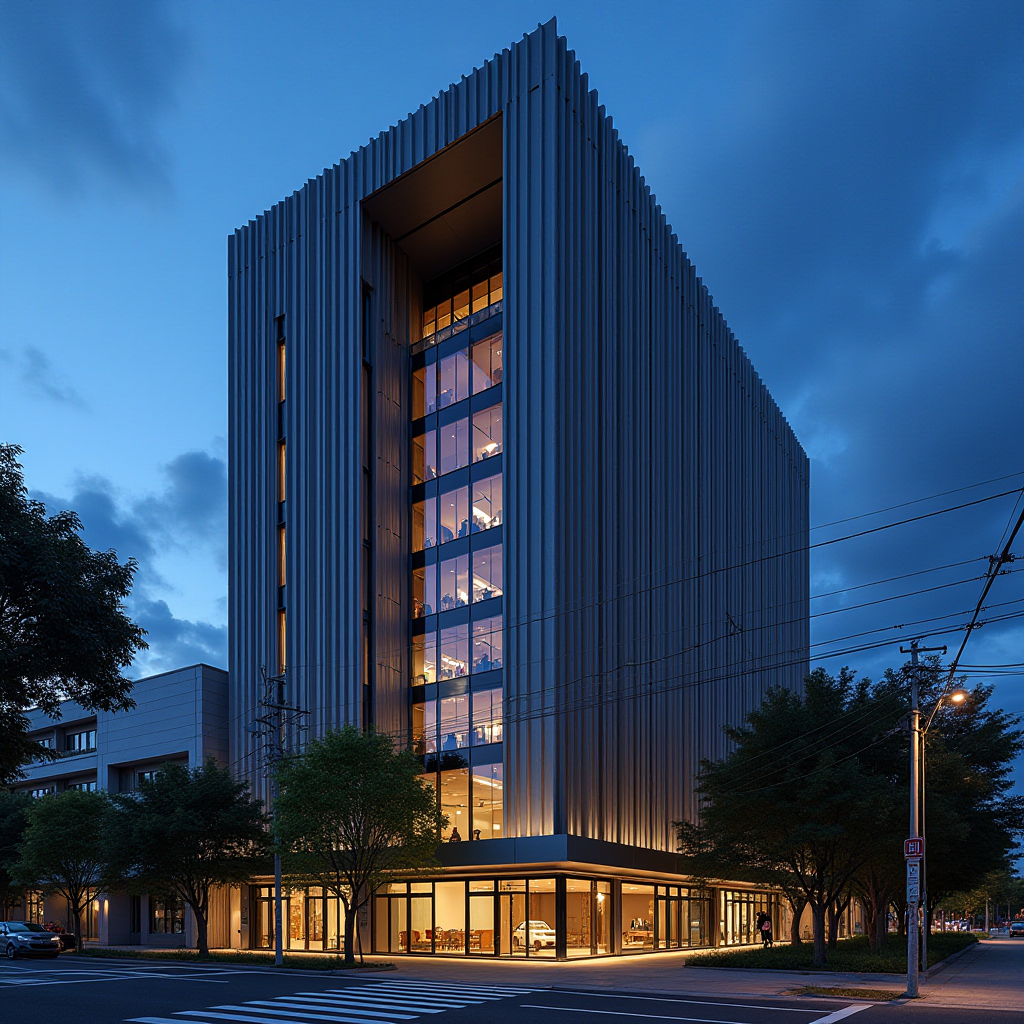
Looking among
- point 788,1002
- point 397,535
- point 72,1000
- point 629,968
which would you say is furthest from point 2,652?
point 397,535

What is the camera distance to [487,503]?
148 feet

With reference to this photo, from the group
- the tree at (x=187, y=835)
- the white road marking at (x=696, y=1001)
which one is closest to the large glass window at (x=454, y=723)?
the tree at (x=187, y=835)

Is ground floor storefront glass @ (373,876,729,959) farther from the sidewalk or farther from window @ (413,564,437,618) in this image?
the sidewalk

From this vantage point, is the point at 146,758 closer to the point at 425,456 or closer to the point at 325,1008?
the point at 425,456

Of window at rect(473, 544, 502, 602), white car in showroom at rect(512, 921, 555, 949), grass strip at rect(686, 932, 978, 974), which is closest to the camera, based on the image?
grass strip at rect(686, 932, 978, 974)

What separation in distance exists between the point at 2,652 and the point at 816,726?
Result: 2806 centimetres

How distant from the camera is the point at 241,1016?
66.7 feet

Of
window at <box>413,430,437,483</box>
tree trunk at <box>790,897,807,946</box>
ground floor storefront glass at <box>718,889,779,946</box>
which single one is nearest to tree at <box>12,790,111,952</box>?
window at <box>413,430,437,483</box>

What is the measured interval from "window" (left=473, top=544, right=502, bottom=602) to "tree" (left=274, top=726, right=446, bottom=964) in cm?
1010

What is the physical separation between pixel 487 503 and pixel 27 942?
27.4 m

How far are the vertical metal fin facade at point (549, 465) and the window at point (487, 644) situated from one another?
240 centimetres

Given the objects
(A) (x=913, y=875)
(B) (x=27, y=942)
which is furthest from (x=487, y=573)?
(B) (x=27, y=942)

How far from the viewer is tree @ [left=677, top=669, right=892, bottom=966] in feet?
103

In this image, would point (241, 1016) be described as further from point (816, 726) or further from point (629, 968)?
point (816, 726)
